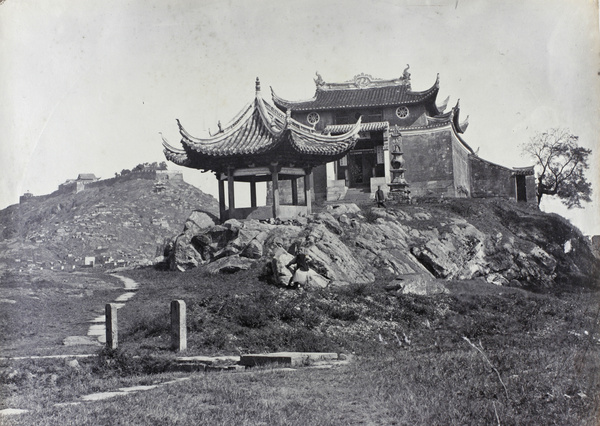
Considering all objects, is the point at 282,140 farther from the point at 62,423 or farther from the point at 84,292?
the point at 62,423

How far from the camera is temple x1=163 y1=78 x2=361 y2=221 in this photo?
22.2 m

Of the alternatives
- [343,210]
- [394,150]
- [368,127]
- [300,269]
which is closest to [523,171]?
[368,127]

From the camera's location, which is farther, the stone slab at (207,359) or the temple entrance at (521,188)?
the temple entrance at (521,188)

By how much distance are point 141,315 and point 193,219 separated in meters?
8.34

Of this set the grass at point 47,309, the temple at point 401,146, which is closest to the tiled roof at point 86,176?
the temple at point 401,146

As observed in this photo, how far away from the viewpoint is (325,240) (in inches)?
727

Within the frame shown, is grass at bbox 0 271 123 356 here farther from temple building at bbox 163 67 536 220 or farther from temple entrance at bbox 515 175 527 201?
temple entrance at bbox 515 175 527 201

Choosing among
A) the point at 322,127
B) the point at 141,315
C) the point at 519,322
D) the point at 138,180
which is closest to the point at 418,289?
the point at 519,322

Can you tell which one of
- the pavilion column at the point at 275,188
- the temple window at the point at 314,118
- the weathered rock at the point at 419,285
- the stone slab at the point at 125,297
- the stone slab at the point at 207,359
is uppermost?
the temple window at the point at 314,118

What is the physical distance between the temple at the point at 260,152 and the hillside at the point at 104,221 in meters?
24.2

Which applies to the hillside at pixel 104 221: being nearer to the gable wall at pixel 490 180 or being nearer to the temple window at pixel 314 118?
the temple window at pixel 314 118

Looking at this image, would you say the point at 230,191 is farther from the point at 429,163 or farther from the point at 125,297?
the point at 429,163

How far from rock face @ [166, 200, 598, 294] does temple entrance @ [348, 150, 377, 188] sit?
38.4ft

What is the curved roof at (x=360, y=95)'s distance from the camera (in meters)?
40.0
